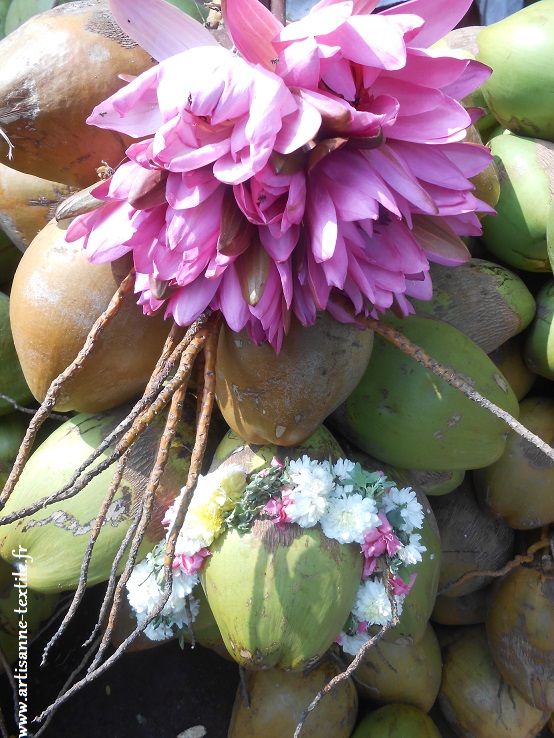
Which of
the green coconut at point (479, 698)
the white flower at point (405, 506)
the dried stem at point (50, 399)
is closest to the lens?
the dried stem at point (50, 399)

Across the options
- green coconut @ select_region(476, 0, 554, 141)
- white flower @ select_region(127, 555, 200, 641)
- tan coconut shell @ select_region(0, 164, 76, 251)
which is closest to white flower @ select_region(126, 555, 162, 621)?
white flower @ select_region(127, 555, 200, 641)

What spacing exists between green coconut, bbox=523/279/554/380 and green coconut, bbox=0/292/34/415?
3.06ft

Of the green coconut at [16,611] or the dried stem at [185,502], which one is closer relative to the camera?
the dried stem at [185,502]

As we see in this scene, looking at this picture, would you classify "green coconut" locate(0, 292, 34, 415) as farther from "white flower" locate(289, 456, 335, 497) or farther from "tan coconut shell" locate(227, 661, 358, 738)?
"tan coconut shell" locate(227, 661, 358, 738)

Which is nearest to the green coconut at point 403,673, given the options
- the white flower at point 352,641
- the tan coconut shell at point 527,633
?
the tan coconut shell at point 527,633

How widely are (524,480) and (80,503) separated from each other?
75 cm

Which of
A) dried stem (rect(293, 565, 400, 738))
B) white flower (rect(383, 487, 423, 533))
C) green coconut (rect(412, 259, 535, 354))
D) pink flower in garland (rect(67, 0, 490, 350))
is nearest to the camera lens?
pink flower in garland (rect(67, 0, 490, 350))

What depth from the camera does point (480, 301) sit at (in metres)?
0.92

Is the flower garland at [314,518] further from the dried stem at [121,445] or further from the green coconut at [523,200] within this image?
the green coconut at [523,200]

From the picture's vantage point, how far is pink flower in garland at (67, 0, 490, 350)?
0.46 m

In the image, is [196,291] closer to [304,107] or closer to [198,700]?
[304,107]

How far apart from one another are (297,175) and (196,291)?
0.16m

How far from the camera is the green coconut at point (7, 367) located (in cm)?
102

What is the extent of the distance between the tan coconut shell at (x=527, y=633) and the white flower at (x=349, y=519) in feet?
1.83
